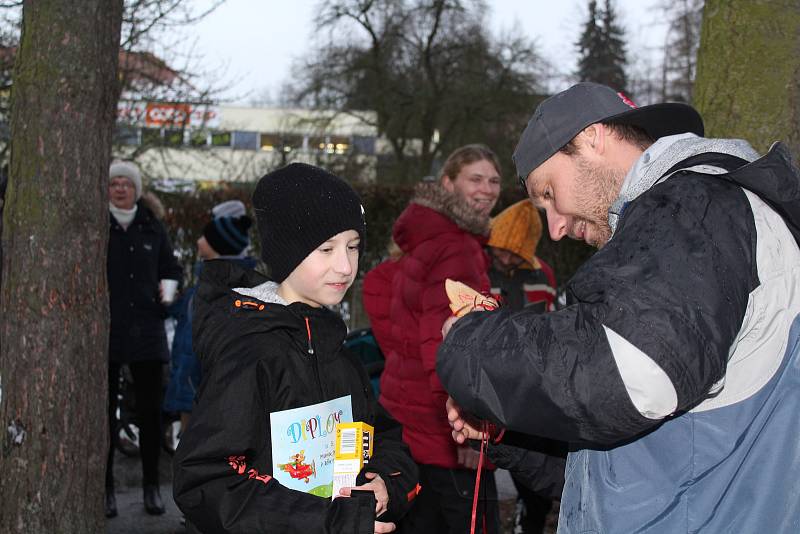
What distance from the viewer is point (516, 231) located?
4863 mm

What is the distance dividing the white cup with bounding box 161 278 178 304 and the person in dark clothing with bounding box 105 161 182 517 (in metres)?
0.04

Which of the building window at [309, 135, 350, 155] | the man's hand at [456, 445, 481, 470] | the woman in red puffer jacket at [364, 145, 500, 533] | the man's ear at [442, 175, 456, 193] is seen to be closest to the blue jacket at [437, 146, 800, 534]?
the man's hand at [456, 445, 481, 470]

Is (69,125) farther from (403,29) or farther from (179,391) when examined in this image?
(403,29)

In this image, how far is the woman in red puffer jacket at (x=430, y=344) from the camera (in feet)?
12.3

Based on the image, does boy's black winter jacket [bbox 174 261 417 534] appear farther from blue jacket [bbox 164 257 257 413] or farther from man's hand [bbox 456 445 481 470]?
blue jacket [bbox 164 257 257 413]

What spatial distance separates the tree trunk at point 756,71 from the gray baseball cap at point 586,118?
5.60 ft

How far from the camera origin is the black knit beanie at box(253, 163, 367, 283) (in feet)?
8.57

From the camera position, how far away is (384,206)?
13.0 metres

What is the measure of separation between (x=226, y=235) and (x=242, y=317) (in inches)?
127

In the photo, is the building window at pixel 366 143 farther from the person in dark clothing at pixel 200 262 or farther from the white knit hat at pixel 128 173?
the person in dark clothing at pixel 200 262

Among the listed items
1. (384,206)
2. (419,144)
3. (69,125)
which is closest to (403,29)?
(419,144)

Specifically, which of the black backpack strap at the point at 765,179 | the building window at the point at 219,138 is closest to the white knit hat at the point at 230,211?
the black backpack strap at the point at 765,179

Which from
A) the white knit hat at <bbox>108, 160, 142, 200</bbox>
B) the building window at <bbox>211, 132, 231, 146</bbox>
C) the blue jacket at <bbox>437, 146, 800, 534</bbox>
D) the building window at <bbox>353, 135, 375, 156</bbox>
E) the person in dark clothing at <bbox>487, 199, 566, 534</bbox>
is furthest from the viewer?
the building window at <bbox>353, 135, 375, 156</bbox>

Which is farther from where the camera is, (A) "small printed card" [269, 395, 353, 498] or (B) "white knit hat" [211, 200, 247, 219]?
(B) "white knit hat" [211, 200, 247, 219]
